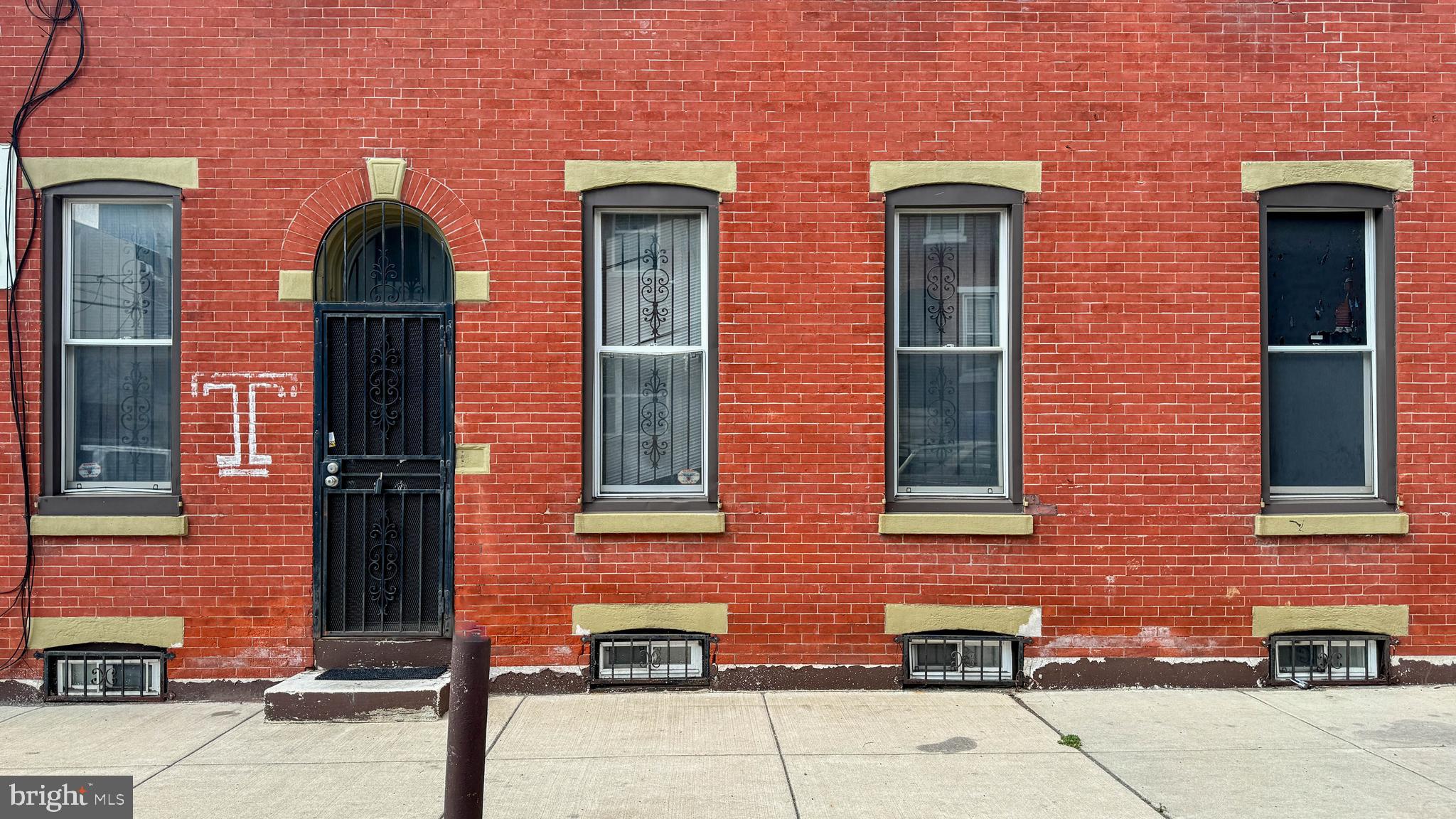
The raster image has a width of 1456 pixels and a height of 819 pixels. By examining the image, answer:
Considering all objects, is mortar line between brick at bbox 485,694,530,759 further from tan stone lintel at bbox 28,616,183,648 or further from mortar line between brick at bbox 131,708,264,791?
tan stone lintel at bbox 28,616,183,648

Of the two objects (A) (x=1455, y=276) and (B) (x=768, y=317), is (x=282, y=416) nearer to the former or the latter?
(B) (x=768, y=317)

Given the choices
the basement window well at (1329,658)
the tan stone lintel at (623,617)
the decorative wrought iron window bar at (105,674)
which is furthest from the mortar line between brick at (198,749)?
the basement window well at (1329,658)

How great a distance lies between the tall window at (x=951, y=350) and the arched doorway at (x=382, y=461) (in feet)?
10.3

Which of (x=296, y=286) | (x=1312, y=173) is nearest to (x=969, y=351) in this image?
(x=1312, y=173)

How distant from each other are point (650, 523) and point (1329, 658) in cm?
474

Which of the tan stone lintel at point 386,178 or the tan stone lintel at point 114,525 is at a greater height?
the tan stone lintel at point 386,178

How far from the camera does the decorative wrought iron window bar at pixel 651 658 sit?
23.6 ft

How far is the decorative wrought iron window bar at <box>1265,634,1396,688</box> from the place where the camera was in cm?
727

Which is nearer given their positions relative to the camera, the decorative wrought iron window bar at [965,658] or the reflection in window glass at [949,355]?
the decorative wrought iron window bar at [965,658]

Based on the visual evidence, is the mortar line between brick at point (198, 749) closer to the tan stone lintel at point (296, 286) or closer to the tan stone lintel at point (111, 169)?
the tan stone lintel at point (296, 286)

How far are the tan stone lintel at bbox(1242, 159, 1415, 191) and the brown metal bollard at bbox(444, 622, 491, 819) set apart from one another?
6097 millimetres

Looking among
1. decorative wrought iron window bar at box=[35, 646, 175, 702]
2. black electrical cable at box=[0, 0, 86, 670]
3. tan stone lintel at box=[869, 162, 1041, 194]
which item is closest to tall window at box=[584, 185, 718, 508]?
tan stone lintel at box=[869, 162, 1041, 194]

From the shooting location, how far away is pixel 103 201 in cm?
730

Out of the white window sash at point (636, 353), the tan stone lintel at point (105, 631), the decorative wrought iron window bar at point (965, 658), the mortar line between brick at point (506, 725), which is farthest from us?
the white window sash at point (636, 353)
